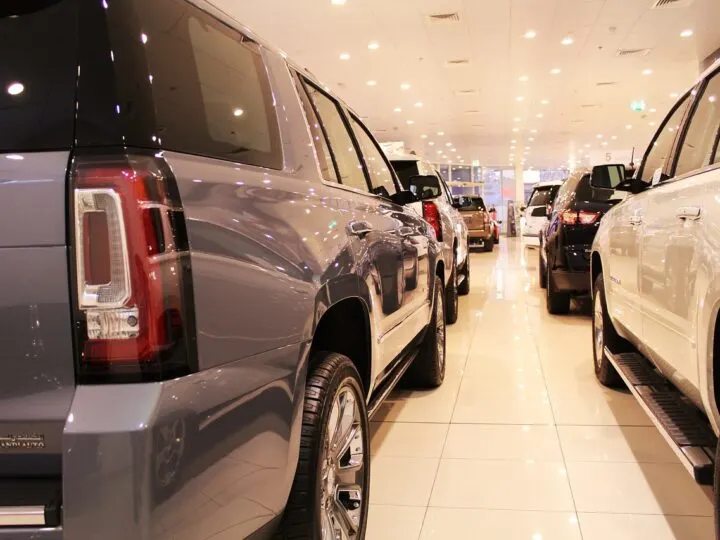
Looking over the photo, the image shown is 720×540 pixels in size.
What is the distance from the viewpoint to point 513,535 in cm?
266

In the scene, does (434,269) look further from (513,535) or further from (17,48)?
(17,48)

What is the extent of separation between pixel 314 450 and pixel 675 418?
62.6 inches

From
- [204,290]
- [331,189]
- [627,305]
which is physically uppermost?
[331,189]

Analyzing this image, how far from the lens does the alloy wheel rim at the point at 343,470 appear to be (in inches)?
79.9

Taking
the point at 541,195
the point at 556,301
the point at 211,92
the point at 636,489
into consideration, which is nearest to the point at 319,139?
the point at 211,92

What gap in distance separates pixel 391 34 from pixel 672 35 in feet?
16.9

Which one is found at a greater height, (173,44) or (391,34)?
(391,34)

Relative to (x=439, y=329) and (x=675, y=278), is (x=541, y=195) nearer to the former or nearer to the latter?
(x=439, y=329)

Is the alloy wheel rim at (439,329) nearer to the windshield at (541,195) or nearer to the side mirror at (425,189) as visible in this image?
the side mirror at (425,189)

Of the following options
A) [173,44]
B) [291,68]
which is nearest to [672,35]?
[291,68]

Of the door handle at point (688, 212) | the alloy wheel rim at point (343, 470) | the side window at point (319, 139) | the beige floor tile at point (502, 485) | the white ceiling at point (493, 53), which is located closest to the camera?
the alloy wheel rim at point (343, 470)

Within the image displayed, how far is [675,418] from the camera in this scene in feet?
8.59

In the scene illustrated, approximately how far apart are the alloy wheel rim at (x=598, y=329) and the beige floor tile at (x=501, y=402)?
45 cm

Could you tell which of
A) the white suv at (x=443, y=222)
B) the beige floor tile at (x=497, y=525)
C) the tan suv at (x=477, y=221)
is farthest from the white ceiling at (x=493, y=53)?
the beige floor tile at (x=497, y=525)
